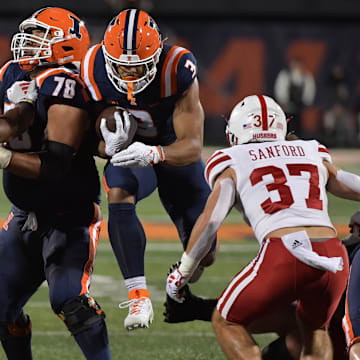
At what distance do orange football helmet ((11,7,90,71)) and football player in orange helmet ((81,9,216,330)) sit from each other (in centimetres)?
11

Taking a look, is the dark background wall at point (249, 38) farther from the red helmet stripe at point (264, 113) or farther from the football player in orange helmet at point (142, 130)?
the red helmet stripe at point (264, 113)

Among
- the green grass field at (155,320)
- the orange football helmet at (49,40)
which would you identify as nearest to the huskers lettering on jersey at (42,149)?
the orange football helmet at (49,40)

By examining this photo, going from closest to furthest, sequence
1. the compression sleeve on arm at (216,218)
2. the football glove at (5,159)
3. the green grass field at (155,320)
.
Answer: the compression sleeve on arm at (216,218) < the football glove at (5,159) < the green grass field at (155,320)

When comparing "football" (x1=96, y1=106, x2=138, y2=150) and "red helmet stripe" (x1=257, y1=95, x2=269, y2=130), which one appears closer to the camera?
"red helmet stripe" (x1=257, y1=95, x2=269, y2=130)

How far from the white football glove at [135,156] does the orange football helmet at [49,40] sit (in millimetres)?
530

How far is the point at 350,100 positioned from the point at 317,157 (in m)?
15.1

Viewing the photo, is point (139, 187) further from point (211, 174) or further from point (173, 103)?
point (211, 174)

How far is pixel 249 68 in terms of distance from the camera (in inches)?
706

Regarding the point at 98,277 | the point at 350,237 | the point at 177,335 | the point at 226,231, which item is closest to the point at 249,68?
the point at 226,231

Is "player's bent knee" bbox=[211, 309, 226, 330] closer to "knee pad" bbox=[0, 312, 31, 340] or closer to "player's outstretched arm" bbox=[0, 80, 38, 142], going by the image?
"knee pad" bbox=[0, 312, 31, 340]

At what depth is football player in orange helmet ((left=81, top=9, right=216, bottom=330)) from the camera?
3760 millimetres

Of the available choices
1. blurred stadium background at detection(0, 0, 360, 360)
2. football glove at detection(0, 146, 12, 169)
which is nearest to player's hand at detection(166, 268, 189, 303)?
football glove at detection(0, 146, 12, 169)

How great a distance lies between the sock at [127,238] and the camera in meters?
3.78

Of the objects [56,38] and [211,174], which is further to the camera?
[56,38]
